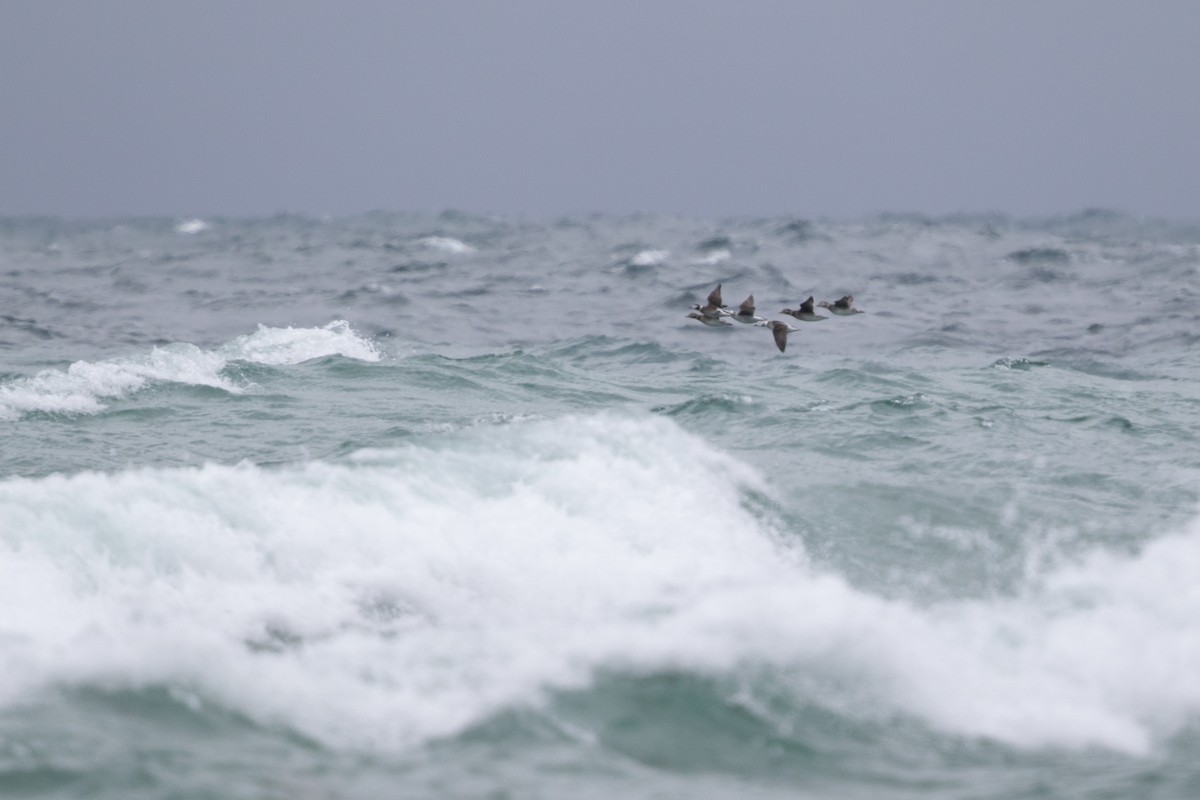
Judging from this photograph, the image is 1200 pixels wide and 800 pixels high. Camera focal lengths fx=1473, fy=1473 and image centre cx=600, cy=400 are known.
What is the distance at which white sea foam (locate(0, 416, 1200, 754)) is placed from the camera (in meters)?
8.18

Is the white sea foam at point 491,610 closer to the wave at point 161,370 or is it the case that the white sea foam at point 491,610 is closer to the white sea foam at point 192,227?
the wave at point 161,370

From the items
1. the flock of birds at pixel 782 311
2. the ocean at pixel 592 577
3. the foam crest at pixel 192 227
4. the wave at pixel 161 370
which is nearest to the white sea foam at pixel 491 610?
the ocean at pixel 592 577

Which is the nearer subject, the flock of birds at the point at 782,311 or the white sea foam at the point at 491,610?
the white sea foam at the point at 491,610

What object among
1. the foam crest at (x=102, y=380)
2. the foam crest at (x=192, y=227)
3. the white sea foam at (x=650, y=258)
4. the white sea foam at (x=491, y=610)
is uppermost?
the foam crest at (x=192, y=227)

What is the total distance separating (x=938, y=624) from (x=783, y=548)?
66.0 inches

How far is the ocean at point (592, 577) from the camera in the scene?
759cm

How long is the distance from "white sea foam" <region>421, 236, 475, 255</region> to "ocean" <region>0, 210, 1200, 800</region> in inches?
899

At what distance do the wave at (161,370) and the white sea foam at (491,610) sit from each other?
17.3 ft

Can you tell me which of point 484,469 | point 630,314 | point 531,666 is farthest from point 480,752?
point 630,314

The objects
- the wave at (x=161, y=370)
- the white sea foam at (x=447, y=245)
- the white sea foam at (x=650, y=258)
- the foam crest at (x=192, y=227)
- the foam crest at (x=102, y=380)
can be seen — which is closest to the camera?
the foam crest at (x=102, y=380)

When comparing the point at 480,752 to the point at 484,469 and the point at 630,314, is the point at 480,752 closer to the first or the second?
the point at 484,469

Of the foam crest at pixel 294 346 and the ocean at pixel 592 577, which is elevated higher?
the foam crest at pixel 294 346

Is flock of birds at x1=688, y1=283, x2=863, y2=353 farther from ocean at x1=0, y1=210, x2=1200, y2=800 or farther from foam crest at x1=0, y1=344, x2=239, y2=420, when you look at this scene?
foam crest at x1=0, y1=344, x2=239, y2=420

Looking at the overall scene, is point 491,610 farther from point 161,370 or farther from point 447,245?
point 447,245
